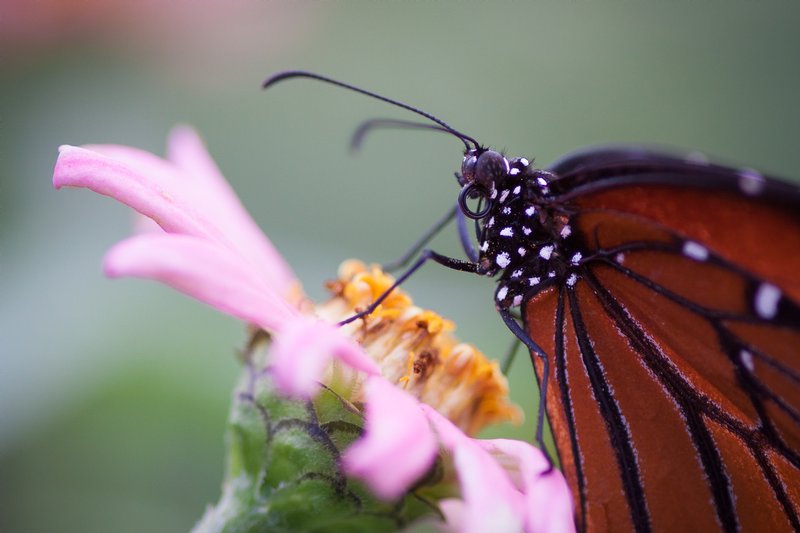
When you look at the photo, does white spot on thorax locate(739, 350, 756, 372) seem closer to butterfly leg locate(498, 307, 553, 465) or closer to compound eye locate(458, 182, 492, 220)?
butterfly leg locate(498, 307, 553, 465)

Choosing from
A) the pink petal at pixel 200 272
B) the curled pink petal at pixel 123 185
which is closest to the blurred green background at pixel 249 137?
the curled pink petal at pixel 123 185

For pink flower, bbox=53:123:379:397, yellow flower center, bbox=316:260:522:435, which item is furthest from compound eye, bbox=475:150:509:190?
pink flower, bbox=53:123:379:397

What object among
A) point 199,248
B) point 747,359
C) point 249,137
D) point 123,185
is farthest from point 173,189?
point 249,137

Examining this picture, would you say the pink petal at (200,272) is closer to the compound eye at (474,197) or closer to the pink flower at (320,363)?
the pink flower at (320,363)

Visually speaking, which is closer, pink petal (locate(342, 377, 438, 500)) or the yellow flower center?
pink petal (locate(342, 377, 438, 500))

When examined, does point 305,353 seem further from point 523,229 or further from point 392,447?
point 523,229

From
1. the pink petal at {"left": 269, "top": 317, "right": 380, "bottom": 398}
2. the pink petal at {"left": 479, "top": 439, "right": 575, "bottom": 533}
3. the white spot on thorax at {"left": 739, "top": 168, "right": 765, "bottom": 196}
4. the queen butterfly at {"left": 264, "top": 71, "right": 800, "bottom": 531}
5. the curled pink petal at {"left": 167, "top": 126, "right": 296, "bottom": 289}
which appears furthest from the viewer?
the curled pink petal at {"left": 167, "top": 126, "right": 296, "bottom": 289}

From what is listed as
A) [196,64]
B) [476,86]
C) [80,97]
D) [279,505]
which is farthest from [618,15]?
[279,505]
